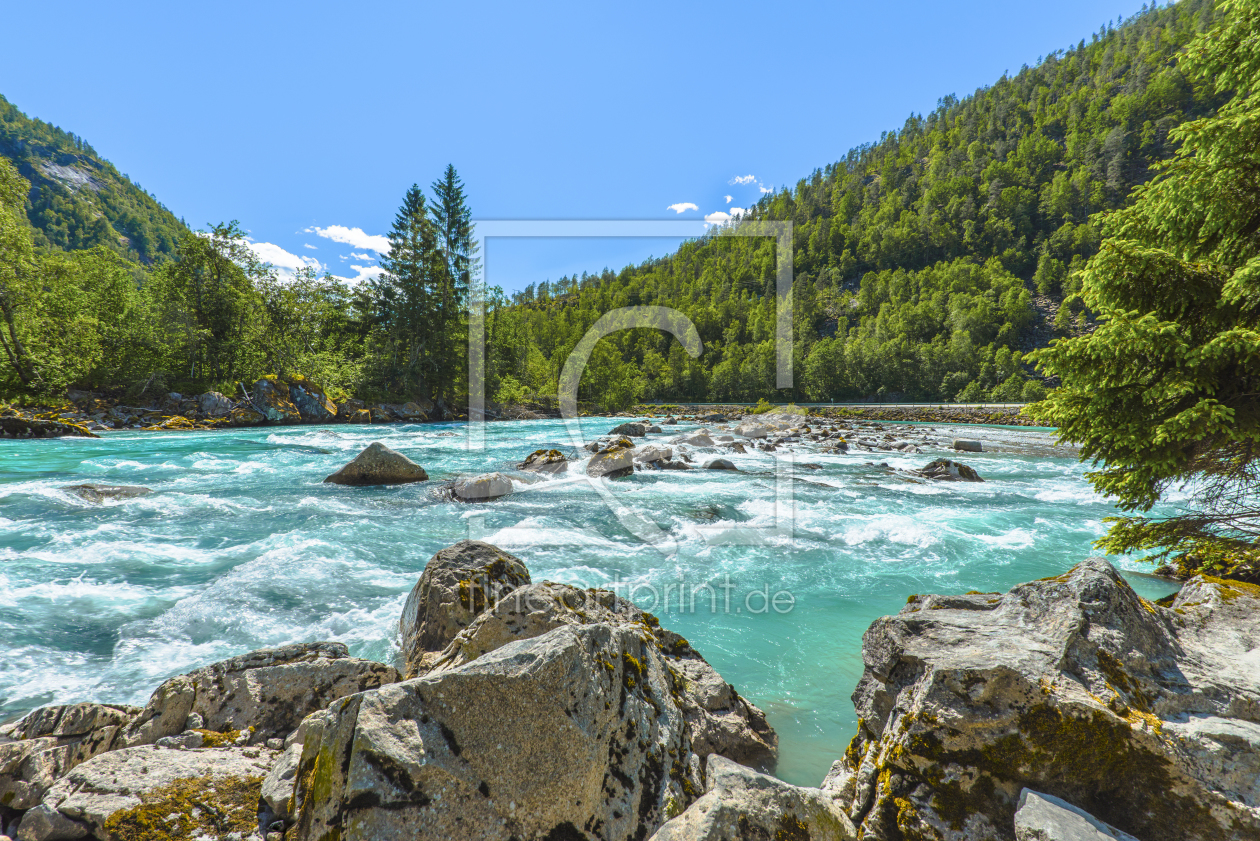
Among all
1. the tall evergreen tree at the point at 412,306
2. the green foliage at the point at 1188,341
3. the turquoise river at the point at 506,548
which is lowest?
the turquoise river at the point at 506,548

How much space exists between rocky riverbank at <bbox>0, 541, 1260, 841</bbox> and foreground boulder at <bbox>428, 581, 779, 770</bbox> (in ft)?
1.43

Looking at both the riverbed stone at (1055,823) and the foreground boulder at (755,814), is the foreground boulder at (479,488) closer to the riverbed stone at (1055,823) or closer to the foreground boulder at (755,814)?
the foreground boulder at (755,814)

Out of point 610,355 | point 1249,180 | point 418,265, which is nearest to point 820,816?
point 1249,180

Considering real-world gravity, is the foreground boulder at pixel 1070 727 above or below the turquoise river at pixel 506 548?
above

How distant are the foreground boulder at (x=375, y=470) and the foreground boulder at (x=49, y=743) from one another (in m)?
9.69

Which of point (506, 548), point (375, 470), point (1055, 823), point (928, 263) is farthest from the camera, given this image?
point (928, 263)

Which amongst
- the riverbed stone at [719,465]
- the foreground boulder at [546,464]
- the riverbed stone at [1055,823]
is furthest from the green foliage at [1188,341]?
the foreground boulder at [546,464]

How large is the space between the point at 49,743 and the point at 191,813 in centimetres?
136

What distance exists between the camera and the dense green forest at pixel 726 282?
102ft

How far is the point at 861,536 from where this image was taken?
8.67 metres

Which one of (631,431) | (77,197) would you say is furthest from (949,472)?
(77,197)

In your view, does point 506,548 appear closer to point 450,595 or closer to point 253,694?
point 450,595

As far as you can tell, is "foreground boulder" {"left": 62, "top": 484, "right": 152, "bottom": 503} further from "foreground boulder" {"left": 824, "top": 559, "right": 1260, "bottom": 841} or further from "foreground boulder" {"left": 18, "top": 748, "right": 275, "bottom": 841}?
"foreground boulder" {"left": 824, "top": 559, "right": 1260, "bottom": 841}

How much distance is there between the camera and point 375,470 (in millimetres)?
12109
